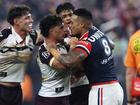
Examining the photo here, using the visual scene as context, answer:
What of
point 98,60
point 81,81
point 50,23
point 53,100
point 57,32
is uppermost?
point 50,23

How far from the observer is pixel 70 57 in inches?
317

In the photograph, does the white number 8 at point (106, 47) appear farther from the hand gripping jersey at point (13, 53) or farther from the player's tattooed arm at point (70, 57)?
the hand gripping jersey at point (13, 53)

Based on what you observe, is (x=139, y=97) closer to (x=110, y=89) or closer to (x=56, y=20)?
(x=110, y=89)

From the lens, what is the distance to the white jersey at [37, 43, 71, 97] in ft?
27.6

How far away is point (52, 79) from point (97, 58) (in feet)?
2.21

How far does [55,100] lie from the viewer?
27.7ft

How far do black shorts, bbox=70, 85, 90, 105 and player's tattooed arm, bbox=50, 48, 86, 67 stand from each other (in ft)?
2.98

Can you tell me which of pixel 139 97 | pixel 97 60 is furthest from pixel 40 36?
pixel 139 97

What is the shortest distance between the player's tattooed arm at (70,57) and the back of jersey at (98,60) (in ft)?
0.61

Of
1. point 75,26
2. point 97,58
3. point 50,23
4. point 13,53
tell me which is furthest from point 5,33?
point 97,58

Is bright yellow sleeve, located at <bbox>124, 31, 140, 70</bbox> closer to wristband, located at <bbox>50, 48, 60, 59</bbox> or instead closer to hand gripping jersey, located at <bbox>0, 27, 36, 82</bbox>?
wristband, located at <bbox>50, 48, 60, 59</bbox>

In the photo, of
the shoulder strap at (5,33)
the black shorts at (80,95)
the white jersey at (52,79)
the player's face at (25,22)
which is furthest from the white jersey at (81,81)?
the shoulder strap at (5,33)

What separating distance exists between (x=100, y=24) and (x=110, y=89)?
6.14 metres

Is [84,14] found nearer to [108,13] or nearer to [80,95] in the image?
[80,95]
